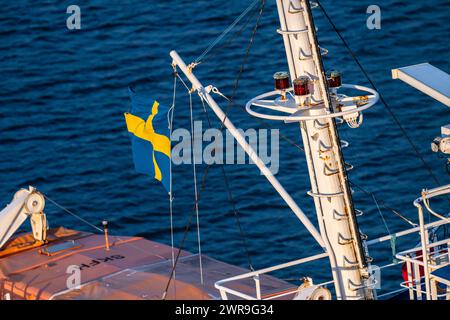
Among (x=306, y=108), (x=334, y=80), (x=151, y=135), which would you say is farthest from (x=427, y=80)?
(x=151, y=135)

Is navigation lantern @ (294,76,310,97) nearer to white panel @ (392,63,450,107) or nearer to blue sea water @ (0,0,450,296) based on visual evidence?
white panel @ (392,63,450,107)

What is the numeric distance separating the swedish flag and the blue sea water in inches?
594

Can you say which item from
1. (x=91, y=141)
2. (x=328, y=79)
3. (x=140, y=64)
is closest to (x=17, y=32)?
(x=140, y=64)

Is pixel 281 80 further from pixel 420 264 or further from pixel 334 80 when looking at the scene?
pixel 420 264

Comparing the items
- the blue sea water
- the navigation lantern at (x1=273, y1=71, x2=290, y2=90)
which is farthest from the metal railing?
the blue sea water

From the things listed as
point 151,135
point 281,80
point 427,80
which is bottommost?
point 151,135

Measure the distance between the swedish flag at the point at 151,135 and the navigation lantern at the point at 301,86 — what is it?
17.6ft

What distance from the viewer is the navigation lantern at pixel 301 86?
28.2m

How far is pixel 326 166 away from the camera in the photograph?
29078 millimetres

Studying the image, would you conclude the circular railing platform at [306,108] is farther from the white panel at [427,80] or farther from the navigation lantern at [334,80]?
the white panel at [427,80]

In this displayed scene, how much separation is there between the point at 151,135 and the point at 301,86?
6221 millimetres

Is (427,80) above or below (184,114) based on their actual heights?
above

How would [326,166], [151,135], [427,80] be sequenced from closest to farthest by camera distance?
[326,166], [427,80], [151,135]
